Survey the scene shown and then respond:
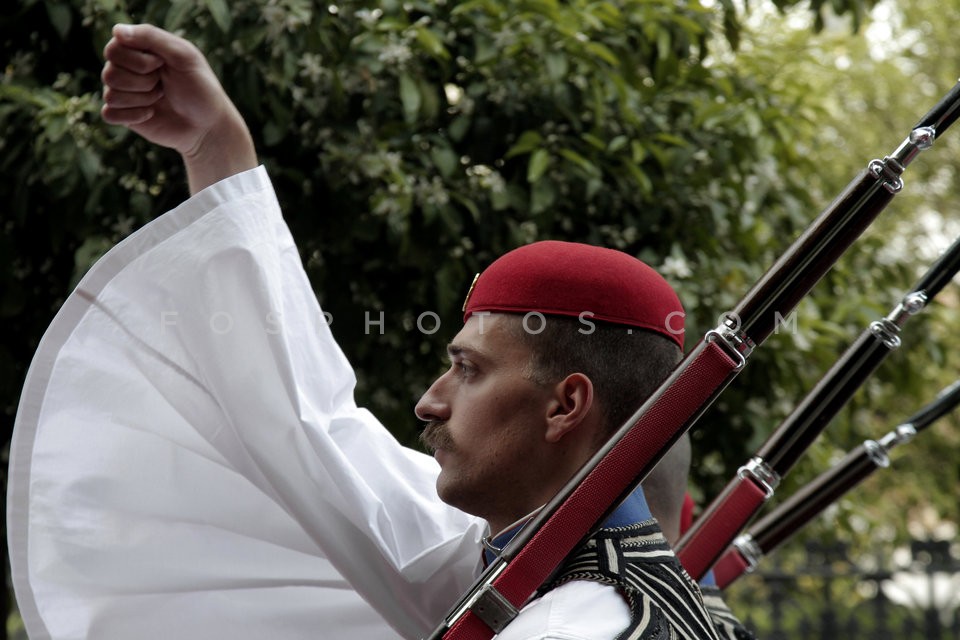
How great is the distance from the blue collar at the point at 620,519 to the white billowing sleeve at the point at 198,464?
0.28 meters

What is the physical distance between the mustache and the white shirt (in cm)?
19

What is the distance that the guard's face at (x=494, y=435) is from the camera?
1921 millimetres

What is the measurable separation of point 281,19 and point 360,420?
1400 mm

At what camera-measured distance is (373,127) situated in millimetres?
3625

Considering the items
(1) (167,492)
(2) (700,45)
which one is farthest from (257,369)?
(2) (700,45)

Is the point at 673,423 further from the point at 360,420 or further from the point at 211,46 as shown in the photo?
the point at 211,46

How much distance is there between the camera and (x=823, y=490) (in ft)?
10.2

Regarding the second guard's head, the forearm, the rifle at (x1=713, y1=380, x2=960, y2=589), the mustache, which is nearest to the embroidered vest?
the second guard's head

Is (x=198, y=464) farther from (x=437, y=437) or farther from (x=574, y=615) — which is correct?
(x=574, y=615)

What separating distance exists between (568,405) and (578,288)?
0.19 metres

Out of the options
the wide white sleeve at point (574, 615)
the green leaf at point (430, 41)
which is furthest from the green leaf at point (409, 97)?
the wide white sleeve at point (574, 615)

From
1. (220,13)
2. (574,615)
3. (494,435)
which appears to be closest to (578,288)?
(494,435)

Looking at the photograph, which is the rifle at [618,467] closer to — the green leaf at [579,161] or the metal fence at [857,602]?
the green leaf at [579,161]

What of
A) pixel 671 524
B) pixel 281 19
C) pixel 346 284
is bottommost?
pixel 346 284
